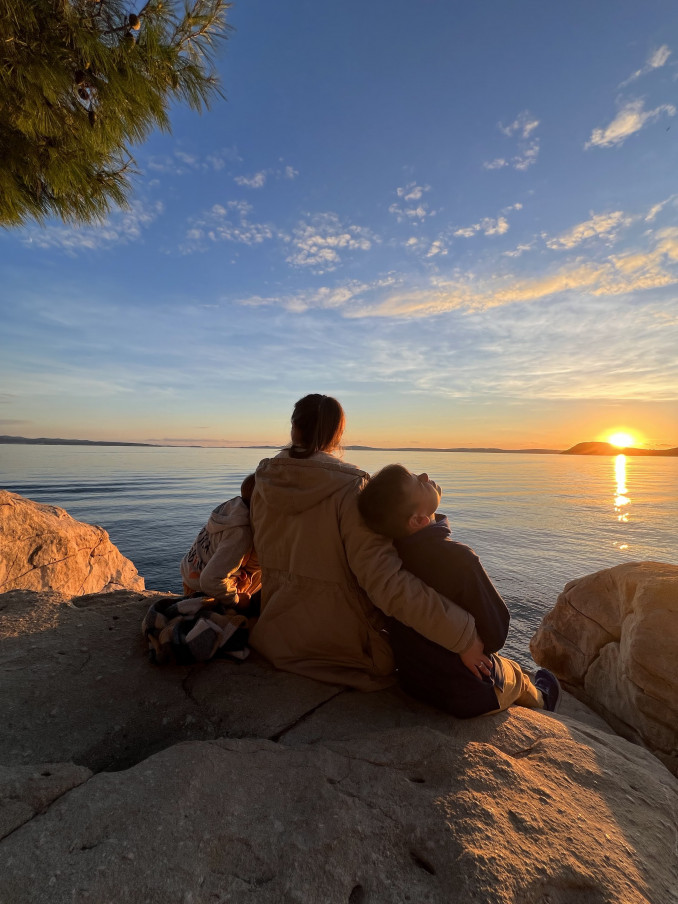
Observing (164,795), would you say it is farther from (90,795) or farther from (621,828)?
(621,828)

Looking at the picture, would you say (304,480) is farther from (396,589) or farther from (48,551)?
(48,551)

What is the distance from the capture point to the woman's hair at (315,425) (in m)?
2.73

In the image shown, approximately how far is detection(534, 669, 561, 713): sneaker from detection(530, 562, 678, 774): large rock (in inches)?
30.4

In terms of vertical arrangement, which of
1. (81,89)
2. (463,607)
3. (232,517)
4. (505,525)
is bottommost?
(505,525)

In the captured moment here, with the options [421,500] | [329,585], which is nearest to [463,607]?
[421,500]

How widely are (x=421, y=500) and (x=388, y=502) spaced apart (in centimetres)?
21

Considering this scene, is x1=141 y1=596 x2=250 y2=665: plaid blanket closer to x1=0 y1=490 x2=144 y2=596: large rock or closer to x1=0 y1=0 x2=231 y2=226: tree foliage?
x1=0 y1=490 x2=144 y2=596: large rock

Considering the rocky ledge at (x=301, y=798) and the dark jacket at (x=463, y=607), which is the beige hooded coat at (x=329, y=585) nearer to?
the dark jacket at (x=463, y=607)

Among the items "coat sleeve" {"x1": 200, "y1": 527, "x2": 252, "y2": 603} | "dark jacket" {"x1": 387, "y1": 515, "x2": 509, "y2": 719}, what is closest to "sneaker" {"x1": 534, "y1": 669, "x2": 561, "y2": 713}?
"dark jacket" {"x1": 387, "y1": 515, "x2": 509, "y2": 719}

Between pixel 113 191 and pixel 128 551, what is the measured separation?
898 centimetres

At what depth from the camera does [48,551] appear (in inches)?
258

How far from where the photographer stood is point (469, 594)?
97.7 inches

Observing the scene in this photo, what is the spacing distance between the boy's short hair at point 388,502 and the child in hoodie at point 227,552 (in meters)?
0.88

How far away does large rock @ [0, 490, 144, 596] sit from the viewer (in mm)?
6062
